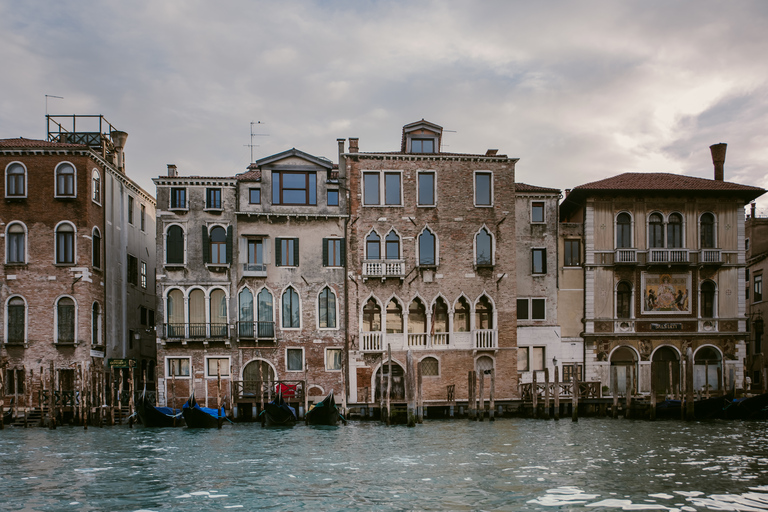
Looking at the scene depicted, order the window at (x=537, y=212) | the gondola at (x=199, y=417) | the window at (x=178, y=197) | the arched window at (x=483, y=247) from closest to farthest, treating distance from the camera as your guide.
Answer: the gondola at (x=199, y=417) → the window at (x=178, y=197) → the arched window at (x=483, y=247) → the window at (x=537, y=212)

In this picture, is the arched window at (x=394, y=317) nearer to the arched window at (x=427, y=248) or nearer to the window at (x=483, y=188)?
→ the arched window at (x=427, y=248)

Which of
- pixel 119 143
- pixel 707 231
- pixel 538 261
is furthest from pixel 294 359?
pixel 707 231

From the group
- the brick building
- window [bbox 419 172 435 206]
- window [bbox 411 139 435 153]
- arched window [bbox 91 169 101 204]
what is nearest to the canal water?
the brick building

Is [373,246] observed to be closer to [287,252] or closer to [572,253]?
[287,252]

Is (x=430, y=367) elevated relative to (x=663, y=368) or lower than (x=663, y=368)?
elevated

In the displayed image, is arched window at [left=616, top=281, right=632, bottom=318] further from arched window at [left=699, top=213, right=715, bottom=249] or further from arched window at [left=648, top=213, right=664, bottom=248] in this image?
arched window at [left=699, top=213, right=715, bottom=249]

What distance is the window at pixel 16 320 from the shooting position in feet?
85.3

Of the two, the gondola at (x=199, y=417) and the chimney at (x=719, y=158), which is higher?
the chimney at (x=719, y=158)

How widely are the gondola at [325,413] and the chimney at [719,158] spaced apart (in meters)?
18.3

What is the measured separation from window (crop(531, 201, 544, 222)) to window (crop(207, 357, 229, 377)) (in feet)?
40.6

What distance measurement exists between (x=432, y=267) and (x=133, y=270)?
455 inches

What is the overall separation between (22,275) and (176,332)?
17.6 feet

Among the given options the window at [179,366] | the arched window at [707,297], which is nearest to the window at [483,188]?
the arched window at [707,297]

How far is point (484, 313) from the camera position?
28453mm
